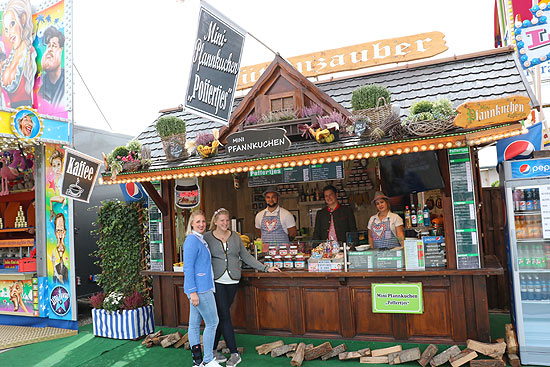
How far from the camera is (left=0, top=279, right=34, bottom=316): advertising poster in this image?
29.3ft

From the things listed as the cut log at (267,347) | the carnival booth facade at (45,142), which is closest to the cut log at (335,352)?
the cut log at (267,347)

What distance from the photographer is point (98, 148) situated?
9.98m

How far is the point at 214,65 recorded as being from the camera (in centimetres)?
635

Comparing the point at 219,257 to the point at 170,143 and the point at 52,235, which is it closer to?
the point at 170,143

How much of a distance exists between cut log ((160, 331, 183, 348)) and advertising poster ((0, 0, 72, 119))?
4.75 metres

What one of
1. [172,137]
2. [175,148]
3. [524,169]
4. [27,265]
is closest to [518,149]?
[524,169]

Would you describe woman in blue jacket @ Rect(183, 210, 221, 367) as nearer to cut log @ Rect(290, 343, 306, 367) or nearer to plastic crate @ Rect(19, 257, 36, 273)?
cut log @ Rect(290, 343, 306, 367)

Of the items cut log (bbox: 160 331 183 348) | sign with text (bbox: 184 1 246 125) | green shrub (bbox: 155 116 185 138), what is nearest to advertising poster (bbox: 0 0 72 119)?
green shrub (bbox: 155 116 185 138)

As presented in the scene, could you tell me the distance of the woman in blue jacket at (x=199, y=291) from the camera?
5523 mm

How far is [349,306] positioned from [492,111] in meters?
3.29

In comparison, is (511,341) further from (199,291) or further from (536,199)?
(199,291)

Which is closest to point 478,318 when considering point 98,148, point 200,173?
point 200,173

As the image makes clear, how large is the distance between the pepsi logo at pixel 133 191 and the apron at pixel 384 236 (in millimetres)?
4330

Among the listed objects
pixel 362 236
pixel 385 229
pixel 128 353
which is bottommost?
pixel 128 353
